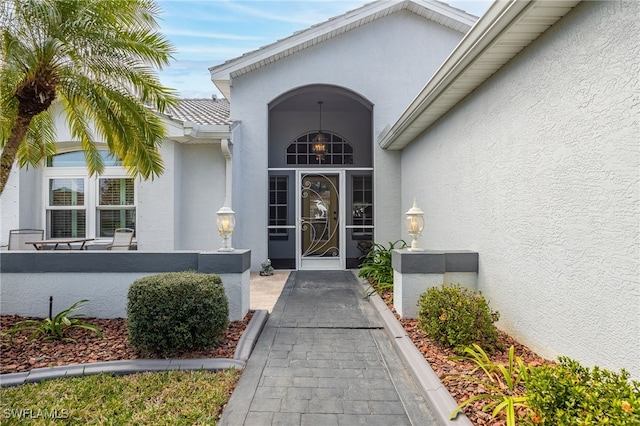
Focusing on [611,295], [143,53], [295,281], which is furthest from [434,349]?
[143,53]

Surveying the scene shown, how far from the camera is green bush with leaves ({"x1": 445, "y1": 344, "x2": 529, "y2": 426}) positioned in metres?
2.60

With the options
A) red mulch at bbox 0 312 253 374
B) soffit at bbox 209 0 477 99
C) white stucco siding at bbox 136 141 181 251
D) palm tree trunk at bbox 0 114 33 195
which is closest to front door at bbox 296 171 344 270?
soffit at bbox 209 0 477 99

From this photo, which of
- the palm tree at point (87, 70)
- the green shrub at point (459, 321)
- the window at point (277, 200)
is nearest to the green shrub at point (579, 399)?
the green shrub at point (459, 321)

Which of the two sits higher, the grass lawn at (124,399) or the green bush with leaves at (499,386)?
the green bush with leaves at (499,386)

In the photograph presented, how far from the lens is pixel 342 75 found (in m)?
9.54

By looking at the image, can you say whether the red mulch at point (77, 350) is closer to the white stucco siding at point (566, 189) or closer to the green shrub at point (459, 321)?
the green shrub at point (459, 321)

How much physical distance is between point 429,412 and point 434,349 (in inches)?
44.4

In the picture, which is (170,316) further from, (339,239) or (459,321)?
(339,239)

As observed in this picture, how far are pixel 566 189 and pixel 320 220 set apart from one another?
7378 millimetres

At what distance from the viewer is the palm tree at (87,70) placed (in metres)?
4.24

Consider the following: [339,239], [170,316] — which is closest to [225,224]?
[170,316]

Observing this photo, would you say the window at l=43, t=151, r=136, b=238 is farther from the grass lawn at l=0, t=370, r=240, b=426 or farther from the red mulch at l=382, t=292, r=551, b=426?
the red mulch at l=382, t=292, r=551, b=426

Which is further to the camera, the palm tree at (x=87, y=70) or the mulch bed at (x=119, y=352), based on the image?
the palm tree at (x=87, y=70)

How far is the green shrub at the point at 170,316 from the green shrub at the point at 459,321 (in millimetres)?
2650
